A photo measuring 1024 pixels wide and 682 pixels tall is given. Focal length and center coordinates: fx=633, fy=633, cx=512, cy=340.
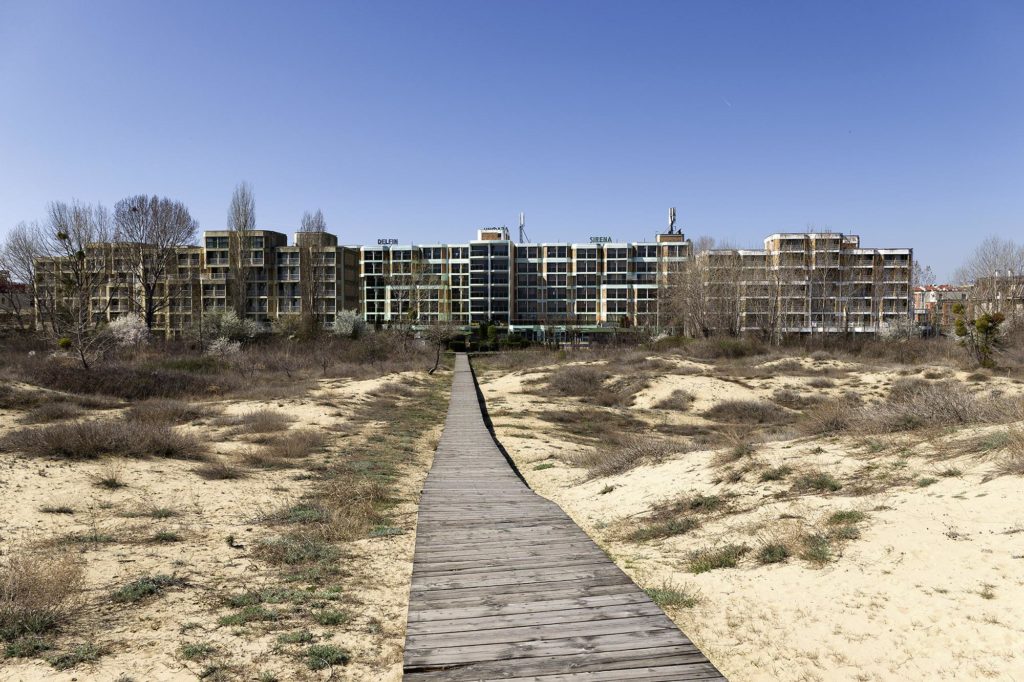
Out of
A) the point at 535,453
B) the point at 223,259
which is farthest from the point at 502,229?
the point at 535,453

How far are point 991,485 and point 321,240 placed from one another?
277ft

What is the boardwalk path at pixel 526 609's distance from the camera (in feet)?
15.8

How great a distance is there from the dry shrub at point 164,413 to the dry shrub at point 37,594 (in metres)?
12.8

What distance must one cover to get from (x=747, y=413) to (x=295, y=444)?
18691 mm

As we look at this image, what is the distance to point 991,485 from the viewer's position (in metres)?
7.91

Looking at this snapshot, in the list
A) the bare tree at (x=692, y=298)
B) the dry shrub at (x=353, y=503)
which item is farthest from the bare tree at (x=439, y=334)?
the dry shrub at (x=353, y=503)

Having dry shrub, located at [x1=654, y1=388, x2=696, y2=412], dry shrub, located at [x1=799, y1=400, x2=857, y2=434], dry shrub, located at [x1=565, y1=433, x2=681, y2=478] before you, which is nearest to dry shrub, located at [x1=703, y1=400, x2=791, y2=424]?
dry shrub, located at [x1=654, y1=388, x2=696, y2=412]

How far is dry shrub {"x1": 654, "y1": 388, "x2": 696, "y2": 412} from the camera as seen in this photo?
95.2ft

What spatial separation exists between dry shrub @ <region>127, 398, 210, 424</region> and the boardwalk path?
1379 centimetres

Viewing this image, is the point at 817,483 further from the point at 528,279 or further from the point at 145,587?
the point at 528,279

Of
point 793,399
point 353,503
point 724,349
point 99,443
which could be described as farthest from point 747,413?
point 724,349

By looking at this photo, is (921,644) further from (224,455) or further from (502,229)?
(502,229)

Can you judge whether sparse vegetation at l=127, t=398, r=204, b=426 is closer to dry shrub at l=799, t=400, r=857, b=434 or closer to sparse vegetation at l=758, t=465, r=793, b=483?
sparse vegetation at l=758, t=465, r=793, b=483

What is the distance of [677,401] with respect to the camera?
29.7 m
